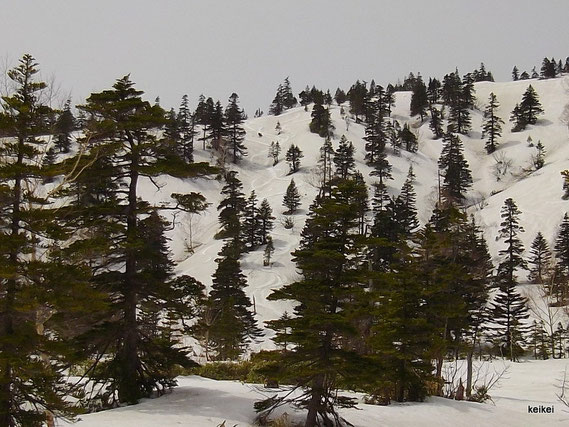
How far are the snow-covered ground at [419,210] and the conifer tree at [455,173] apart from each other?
3.10m

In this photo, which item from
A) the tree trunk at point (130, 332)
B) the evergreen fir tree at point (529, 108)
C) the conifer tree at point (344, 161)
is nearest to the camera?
the tree trunk at point (130, 332)

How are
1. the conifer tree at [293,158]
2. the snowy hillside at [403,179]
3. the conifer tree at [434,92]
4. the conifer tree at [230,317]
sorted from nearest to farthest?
the conifer tree at [230,317] < the snowy hillside at [403,179] < the conifer tree at [293,158] < the conifer tree at [434,92]

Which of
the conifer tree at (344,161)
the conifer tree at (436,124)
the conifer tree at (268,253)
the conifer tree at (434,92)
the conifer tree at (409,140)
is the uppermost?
the conifer tree at (434,92)

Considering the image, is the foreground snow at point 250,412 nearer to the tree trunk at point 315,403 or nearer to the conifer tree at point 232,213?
the tree trunk at point 315,403

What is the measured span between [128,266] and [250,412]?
475 centimetres

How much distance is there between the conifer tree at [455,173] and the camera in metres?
83.8

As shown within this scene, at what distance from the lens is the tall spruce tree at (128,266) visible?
11.9 metres

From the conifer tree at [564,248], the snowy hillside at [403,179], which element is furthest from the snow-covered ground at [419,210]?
the conifer tree at [564,248]

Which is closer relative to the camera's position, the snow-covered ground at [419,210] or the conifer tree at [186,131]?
the snow-covered ground at [419,210]

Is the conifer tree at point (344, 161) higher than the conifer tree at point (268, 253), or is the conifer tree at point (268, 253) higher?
the conifer tree at point (344, 161)

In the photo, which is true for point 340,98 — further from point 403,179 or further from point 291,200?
point 291,200

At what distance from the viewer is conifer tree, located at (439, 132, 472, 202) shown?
275 feet

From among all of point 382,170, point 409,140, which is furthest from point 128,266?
point 409,140

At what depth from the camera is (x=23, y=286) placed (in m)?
7.82
